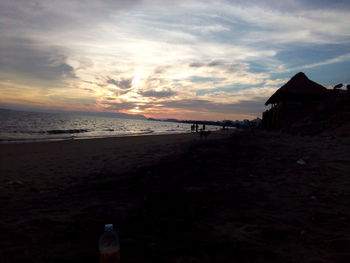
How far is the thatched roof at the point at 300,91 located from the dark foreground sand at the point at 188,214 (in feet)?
69.3

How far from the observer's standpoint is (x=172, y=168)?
7938 millimetres

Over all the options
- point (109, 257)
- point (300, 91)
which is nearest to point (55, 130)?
point (300, 91)

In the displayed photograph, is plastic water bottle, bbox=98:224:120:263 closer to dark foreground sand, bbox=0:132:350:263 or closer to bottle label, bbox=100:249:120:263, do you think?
bottle label, bbox=100:249:120:263

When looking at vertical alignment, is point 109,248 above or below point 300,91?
below

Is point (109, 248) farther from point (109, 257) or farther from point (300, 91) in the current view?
point (300, 91)

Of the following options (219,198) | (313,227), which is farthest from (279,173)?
(313,227)

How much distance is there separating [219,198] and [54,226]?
3053 millimetres

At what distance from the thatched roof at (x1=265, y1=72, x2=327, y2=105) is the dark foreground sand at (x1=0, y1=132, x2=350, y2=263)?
832 inches

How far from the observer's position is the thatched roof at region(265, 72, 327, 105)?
25969 mm

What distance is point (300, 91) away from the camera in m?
26.1

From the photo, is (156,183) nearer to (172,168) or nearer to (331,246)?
(172,168)

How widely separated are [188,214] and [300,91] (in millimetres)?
27057

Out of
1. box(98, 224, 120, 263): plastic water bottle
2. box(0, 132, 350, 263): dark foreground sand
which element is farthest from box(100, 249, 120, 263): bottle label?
box(0, 132, 350, 263): dark foreground sand

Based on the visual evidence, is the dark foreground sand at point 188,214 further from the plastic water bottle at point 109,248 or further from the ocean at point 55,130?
the ocean at point 55,130
